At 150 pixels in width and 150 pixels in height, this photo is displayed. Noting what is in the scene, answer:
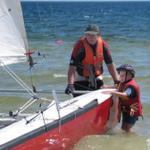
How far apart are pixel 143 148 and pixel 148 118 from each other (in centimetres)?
204

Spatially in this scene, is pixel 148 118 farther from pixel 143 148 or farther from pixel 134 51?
pixel 134 51

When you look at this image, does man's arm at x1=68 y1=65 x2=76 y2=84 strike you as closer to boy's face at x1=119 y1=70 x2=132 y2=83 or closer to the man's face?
the man's face

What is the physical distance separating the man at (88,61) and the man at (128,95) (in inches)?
12.1

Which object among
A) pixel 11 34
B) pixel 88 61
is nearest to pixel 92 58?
pixel 88 61

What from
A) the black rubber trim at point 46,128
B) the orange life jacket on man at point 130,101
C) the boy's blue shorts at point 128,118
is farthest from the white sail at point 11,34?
the boy's blue shorts at point 128,118

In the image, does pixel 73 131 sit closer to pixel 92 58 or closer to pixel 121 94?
pixel 121 94

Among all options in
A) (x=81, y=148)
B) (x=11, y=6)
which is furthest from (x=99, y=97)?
(x=11, y=6)

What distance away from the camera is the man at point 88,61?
8.15 meters

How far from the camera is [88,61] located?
8.24 meters

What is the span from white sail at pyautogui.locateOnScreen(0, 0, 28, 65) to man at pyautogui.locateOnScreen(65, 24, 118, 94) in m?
1.04

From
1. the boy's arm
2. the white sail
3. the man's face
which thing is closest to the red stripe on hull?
the boy's arm

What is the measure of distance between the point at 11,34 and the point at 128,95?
174 centimetres

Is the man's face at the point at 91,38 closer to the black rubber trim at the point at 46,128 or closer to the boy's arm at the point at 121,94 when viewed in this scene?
the boy's arm at the point at 121,94

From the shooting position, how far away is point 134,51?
73.7 feet
